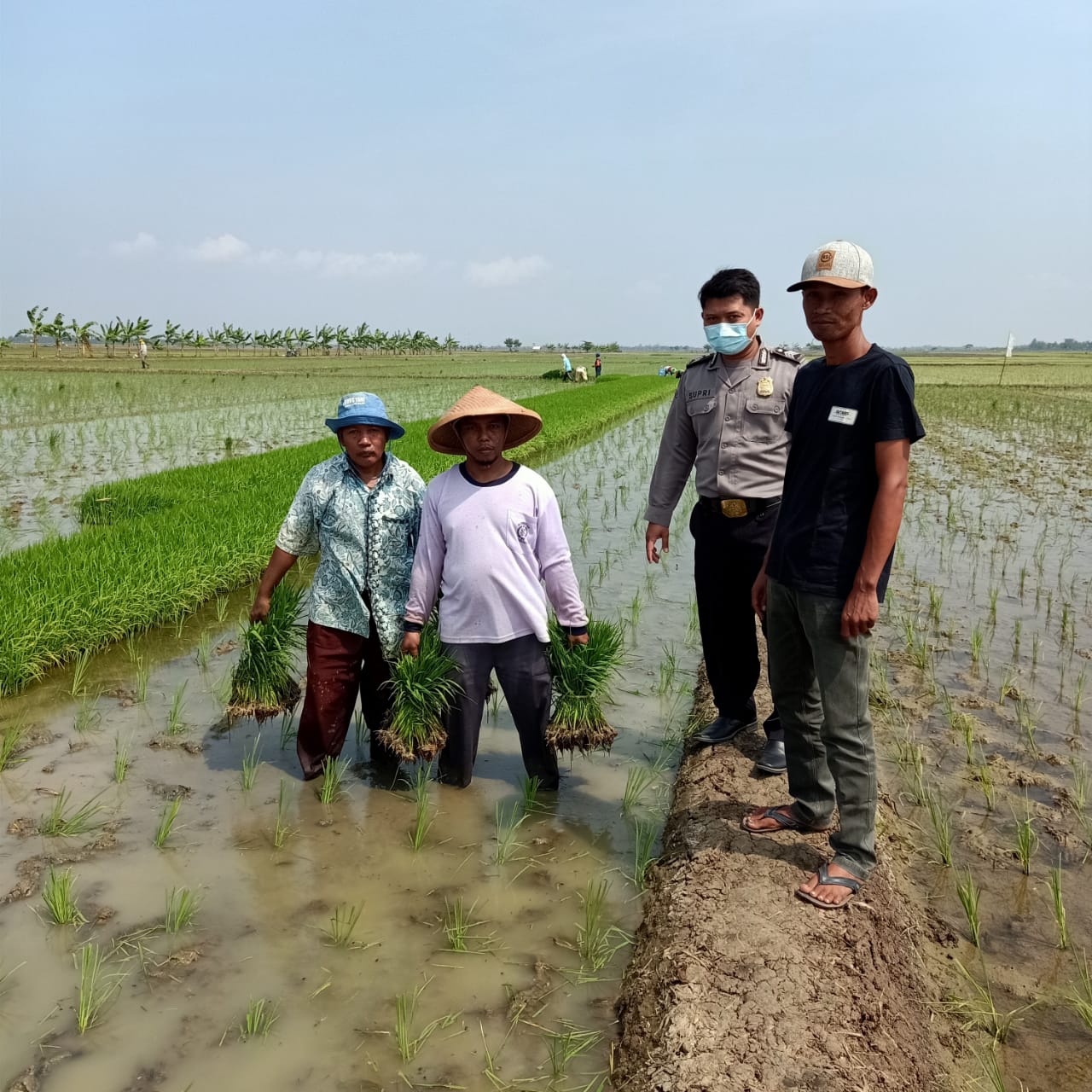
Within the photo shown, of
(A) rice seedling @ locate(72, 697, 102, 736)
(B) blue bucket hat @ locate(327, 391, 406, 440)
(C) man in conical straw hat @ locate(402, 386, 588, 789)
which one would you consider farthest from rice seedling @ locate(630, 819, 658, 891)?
(A) rice seedling @ locate(72, 697, 102, 736)

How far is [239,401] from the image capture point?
1967 centimetres

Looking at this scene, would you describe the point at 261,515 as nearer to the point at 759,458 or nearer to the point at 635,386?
the point at 759,458

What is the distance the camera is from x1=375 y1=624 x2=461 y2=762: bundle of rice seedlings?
2779 mm

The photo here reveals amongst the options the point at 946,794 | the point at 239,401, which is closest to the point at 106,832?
the point at 946,794

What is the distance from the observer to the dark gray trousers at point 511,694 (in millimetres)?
2822

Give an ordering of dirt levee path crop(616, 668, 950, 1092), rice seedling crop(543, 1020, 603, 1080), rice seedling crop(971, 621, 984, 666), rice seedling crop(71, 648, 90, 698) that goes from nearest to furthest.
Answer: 1. dirt levee path crop(616, 668, 950, 1092)
2. rice seedling crop(543, 1020, 603, 1080)
3. rice seedling crop(71, 648, 90, 698)
4. rice seedling crop(971, 621, 984, 666)

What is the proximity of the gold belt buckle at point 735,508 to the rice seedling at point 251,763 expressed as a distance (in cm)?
191

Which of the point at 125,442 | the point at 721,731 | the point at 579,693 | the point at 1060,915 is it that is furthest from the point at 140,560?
Answer: the point at 125,442

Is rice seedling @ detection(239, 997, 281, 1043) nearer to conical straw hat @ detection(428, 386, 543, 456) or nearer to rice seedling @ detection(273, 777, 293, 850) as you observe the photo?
rice seedling @ detection(273, 777, 293, 850)

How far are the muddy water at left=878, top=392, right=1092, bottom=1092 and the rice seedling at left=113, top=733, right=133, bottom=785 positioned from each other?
2.72 meters

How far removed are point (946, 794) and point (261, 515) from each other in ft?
16.7

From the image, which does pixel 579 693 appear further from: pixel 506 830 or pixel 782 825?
pixel 782 825

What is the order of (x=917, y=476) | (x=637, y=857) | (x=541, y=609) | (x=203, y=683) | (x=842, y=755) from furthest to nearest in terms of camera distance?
(x=917, y=476) → (x=203, y=683) → (x=541, y=609) → (x=637, y=857) → (x=842, y=755)

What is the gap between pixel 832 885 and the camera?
2223 mm
